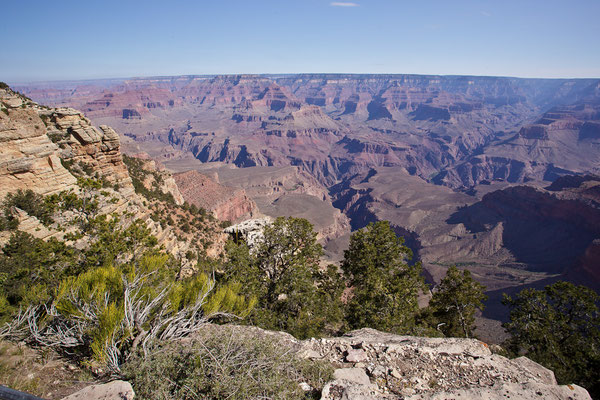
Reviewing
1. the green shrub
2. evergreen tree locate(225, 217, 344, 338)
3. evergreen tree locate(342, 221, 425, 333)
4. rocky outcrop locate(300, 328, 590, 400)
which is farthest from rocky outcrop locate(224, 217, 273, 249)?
the green shrub

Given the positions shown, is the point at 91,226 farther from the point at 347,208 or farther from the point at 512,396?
the point at 347,208

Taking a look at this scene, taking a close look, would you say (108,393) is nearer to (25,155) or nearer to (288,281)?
(288,281)

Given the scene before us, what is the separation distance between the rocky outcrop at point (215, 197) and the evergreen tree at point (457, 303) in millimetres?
58966

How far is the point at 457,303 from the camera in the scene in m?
19.4

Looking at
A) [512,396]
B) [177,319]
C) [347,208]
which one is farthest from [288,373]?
[347,208]

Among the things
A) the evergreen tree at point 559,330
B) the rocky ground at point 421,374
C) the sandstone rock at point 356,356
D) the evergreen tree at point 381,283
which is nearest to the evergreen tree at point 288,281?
the evergreen tree at point 381,283

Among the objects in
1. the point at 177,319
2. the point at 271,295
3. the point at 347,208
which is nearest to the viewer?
the point at 177,319

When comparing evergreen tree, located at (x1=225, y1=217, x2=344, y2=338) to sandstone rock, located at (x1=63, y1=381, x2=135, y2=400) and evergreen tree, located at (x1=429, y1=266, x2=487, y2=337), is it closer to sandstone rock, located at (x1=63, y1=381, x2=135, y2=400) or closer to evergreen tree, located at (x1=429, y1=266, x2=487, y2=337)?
sandstone rock, located at (x1=63, y1=381, x2=135, y2=400)

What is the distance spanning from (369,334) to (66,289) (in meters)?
10.8

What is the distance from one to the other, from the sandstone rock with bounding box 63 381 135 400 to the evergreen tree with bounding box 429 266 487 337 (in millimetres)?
19047

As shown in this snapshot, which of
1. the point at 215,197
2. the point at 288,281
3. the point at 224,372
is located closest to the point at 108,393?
the point at 224,372

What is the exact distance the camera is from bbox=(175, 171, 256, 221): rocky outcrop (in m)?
73.3

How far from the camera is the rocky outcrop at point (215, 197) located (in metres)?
73.3

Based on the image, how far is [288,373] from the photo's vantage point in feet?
23.0
